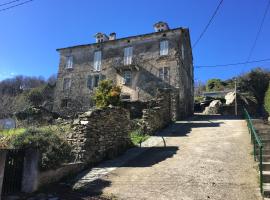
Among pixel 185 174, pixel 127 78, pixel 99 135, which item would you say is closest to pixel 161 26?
pixel 127 78

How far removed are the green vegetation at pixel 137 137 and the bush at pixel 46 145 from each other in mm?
5180

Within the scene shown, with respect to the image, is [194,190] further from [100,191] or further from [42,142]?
[42,142]

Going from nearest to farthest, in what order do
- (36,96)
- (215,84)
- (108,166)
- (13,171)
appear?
(13,171) < (108,166) < (36,96) < (215,84)

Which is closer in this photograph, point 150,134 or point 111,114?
point 111,114

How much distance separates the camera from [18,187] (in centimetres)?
715

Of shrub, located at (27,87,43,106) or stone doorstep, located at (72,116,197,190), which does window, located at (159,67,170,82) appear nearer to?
stone doorstep, located at (72,116,197,190)

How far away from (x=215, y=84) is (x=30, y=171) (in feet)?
145

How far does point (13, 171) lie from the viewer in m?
7.09

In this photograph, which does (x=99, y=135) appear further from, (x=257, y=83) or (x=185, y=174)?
(x=257, y=83)

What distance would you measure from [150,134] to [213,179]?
26.7ft

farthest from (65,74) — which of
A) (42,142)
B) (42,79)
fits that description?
(42,79)

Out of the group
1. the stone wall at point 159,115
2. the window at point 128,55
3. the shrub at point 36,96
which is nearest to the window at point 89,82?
the window at point 128,55

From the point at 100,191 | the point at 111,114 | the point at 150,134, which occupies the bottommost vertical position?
the point at 100,191

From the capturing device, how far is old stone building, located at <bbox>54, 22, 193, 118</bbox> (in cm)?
2638
